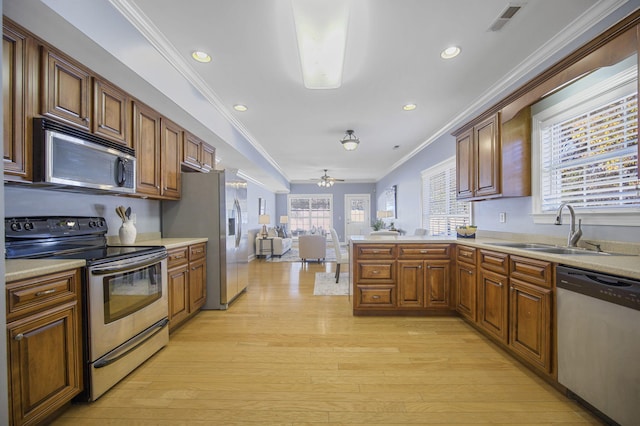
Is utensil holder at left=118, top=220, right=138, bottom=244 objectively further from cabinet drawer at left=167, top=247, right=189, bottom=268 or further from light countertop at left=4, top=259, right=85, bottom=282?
light countertop at left=4, top=259, right=85, bottom=282

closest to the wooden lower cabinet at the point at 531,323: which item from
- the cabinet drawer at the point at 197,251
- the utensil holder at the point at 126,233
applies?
the cabinet drawer at the point at 197,251

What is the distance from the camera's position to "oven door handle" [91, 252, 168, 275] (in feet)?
5.41

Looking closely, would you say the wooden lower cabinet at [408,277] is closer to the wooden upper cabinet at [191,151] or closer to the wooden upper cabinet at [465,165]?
the wooden upper cabinet at [465,165]

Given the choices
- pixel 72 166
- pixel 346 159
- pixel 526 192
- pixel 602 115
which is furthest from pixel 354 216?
pixel 72 166

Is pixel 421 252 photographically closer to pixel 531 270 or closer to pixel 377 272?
pixel 377 272

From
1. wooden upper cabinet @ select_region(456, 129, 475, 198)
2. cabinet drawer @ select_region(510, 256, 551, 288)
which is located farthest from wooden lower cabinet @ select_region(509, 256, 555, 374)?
wooden upper cabinet @ select_region(456, 129, 475, 198)

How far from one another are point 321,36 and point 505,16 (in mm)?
1376

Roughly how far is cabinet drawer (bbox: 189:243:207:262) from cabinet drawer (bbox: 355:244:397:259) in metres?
1.88

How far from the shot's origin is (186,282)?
2.81m

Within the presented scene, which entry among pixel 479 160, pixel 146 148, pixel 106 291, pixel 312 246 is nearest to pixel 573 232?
pixel 479 160

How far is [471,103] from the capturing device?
11.3 ft

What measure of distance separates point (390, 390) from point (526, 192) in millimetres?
2313

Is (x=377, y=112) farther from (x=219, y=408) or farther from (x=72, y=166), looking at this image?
(x=219, y=408)

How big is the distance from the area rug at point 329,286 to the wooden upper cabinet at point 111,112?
9.93 ft
